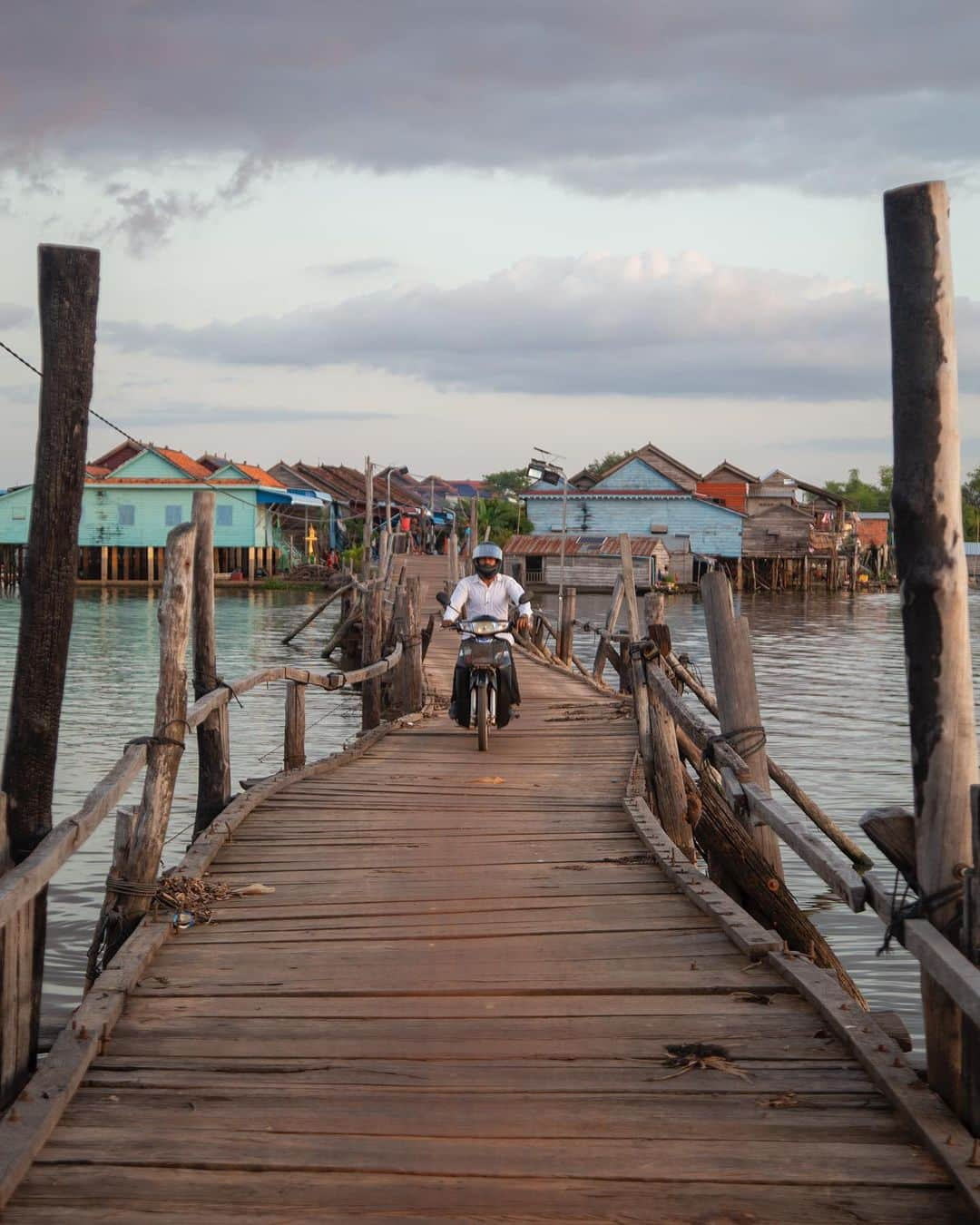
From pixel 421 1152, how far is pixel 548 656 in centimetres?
2036

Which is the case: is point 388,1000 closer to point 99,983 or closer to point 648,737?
point 99,983

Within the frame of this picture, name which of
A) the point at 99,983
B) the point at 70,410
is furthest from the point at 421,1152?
the point at 70,410

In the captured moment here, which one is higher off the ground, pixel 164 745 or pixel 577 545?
pixel 577 545

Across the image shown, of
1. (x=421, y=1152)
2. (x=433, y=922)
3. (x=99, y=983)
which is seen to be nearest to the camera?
(x=421, y=1152)

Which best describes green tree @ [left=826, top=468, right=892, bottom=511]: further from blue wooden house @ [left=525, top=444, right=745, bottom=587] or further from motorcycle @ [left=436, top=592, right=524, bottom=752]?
motorcycle @ [left=436, top=592, right=524, bottom=752]

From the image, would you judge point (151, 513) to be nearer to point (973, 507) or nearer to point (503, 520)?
point (503, 520)

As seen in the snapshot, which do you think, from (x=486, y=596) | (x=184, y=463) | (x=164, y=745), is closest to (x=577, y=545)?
(x=184, y=463)

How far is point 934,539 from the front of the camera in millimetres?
3762

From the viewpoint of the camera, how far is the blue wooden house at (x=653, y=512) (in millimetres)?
66750

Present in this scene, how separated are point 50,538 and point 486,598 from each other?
6.64m

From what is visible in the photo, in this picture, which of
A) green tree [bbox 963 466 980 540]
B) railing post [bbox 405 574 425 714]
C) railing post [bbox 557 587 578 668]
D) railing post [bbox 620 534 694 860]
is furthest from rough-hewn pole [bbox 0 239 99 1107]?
green tree [bbox 963 466 980 540]

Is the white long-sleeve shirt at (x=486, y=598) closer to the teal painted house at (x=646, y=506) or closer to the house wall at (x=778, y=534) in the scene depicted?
the teal painted house at (x=646, y=506)

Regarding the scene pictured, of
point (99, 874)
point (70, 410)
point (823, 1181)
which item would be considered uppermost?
point (70, 410)

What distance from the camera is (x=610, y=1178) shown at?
3.42 m
